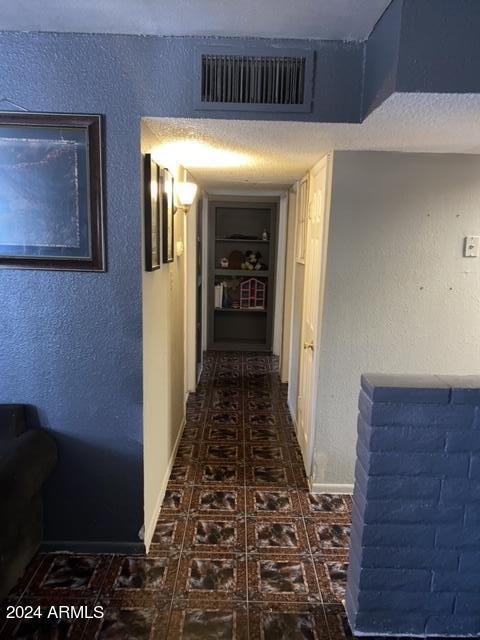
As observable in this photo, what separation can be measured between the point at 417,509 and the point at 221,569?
3.07 ft

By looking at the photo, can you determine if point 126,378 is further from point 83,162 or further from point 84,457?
point 83,162

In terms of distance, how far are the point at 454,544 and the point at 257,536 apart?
96 centimetres

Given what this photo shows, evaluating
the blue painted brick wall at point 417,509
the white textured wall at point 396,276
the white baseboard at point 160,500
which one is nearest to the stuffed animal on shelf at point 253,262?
the white baseboard at point 160,500

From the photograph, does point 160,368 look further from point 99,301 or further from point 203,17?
point 203,17

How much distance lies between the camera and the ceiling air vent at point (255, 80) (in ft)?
5.47

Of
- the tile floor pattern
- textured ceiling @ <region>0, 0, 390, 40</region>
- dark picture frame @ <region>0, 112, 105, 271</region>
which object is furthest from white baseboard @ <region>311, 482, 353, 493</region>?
textured ceiling @ <region>0, 0, 390, 40</region>

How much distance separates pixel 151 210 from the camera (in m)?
1.93

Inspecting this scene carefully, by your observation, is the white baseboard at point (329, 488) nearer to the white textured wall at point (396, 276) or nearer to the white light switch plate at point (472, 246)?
the white textured wall at point (396, 276)

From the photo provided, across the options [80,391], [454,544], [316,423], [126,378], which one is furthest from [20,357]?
[454,544]

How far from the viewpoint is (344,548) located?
211 cm

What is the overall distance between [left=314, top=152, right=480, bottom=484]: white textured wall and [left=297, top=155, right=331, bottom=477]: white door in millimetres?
76

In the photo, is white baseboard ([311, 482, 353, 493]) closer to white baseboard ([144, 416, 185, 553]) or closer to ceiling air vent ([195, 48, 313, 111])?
white baseboard ([144, 416, 185, 553])

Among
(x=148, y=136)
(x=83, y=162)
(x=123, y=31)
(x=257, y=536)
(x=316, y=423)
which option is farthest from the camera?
(x=316, y=423)

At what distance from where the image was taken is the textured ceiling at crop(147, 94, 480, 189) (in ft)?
4.99
